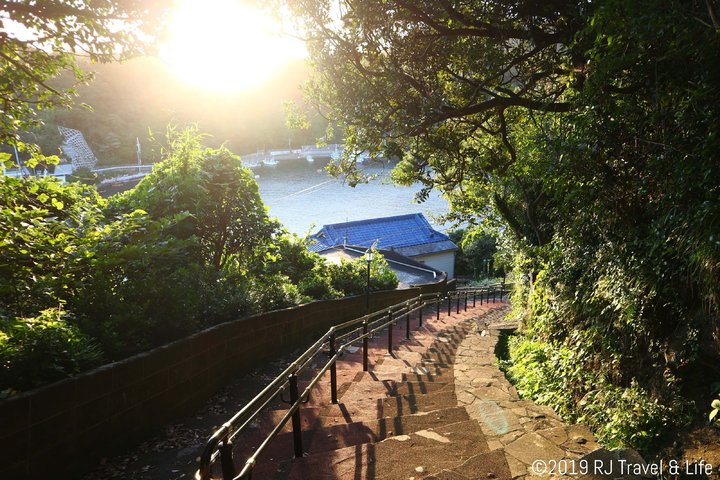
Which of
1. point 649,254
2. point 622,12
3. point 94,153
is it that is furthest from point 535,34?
point 94,153

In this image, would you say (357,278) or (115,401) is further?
(357,278)

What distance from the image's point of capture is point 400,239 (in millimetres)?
31453

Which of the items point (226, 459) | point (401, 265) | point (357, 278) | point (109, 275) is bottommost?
point (401, 265)

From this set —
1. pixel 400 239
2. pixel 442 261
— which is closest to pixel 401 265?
pixel 400 239

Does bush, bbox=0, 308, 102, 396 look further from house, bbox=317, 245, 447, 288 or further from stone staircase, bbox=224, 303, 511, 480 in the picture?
house, bbox=317, 245, 447, 288

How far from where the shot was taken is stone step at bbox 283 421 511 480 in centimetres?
272

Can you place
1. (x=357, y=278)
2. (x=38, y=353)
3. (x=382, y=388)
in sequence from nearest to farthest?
(x=38, y=353), (x=382, y=388), (x=357, y=278)

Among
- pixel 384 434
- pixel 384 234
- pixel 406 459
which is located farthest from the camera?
pixel 384 234

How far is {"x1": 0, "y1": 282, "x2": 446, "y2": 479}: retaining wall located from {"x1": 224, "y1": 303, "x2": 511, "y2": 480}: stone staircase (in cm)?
102

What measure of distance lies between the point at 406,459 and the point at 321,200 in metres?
49.2

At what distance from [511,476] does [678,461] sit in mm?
1141

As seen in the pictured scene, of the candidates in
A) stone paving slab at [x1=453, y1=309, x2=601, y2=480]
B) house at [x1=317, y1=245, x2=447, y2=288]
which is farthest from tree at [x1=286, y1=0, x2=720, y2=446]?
house at [x1=317, y1=245, x2=447, y2=288]

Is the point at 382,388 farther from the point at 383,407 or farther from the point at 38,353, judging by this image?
the point at 38,353

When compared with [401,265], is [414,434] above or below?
above
